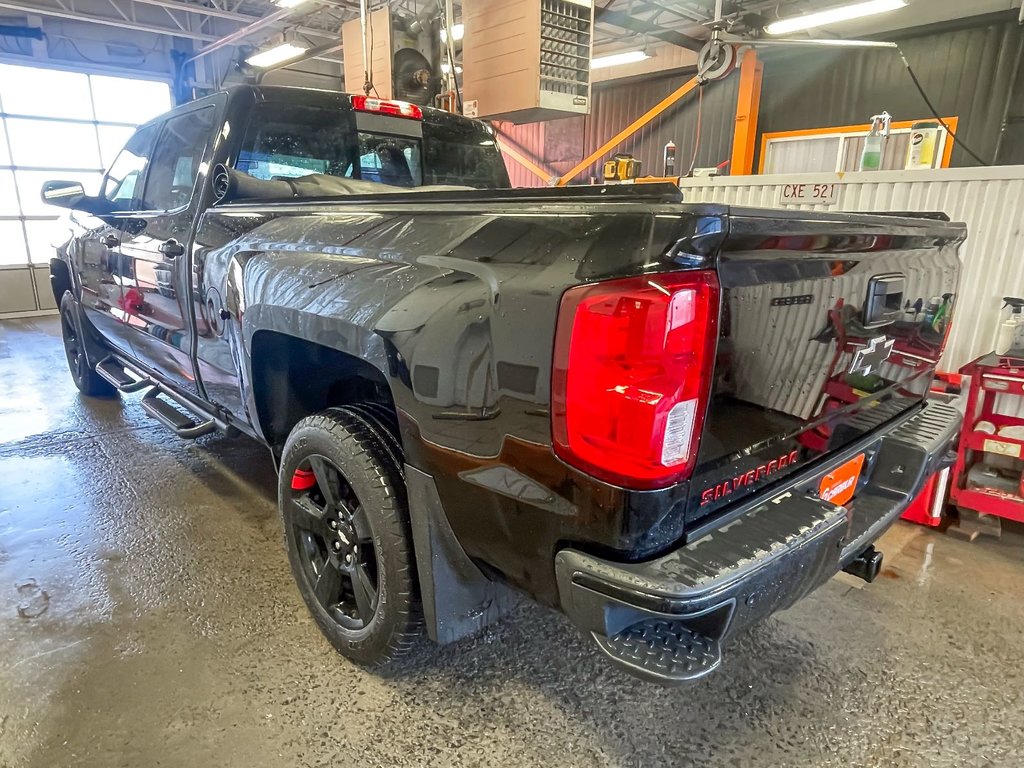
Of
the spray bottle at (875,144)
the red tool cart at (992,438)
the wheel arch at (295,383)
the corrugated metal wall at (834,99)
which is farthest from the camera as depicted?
the corrugated metal wall at (834,99)

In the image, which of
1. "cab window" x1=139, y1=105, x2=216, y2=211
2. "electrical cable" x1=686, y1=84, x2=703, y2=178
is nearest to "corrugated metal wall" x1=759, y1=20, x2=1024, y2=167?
"electrical cable" x1=686, y1=84, x2=703, y2=178

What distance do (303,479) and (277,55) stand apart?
11.0 m

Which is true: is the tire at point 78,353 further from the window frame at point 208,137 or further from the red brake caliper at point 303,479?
the red brake caliper at point 303,479

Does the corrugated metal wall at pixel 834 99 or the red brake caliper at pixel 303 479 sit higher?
the corrugated metal wall at pixel 834 99

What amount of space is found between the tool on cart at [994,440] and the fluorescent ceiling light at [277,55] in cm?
1071

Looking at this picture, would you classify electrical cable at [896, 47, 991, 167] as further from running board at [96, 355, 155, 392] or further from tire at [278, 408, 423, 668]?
running board at [96, 355, 155, 392]

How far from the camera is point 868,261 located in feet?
4.59

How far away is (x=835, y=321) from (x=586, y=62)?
11.4ft

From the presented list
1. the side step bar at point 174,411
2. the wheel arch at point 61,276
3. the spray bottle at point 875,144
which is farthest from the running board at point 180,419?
the spray bottle at point 875,144

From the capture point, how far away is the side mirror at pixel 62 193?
3133 millimetres

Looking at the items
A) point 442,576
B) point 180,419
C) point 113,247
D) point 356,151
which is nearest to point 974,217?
point 356,151

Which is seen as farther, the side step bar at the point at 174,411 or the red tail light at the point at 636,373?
the side step bar at the point at 174,411

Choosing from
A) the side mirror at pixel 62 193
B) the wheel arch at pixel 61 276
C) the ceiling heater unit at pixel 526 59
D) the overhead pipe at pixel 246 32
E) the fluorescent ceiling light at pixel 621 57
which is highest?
the overhead pipe at pixel 246 32

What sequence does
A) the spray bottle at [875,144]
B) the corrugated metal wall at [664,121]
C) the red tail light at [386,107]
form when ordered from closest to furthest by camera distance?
the red tail light at [386,107]
the spray bottle at [875,144]
the corrugated metal wall at [664,121]
